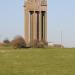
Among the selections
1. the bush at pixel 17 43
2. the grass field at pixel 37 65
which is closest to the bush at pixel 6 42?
the bush at pixel 17 43

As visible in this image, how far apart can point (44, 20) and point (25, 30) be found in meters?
7.33

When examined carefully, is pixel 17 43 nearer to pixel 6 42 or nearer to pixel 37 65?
pixel 6 42

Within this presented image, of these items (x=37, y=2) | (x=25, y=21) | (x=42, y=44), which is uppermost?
(x=37, y=2)

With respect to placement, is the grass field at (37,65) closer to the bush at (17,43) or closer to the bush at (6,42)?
the bush at (17,43)

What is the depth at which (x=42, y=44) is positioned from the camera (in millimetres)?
77125

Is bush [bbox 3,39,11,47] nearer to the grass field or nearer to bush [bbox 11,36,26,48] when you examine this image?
bush [bbox 11,36,26,48]

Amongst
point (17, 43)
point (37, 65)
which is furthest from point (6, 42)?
point (37, 65)

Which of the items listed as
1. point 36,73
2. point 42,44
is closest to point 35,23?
point 42,44

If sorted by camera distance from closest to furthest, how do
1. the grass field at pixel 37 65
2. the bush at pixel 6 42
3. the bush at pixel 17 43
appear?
the grass field at pixel 37 65 → the bush at pixel 17 43 → the bush at pixel 6 42

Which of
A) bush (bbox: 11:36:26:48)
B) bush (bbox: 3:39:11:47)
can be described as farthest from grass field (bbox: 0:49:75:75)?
bush (bbox: 3:39:11:47)

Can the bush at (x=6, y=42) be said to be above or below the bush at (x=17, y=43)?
below

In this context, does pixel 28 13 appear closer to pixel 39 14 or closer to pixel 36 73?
pixel 39 14

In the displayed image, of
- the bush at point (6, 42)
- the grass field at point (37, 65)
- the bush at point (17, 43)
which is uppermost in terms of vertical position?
the grass field at point (37, 65)

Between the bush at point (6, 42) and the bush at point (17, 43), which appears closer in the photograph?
the bush at point (17, 43)
